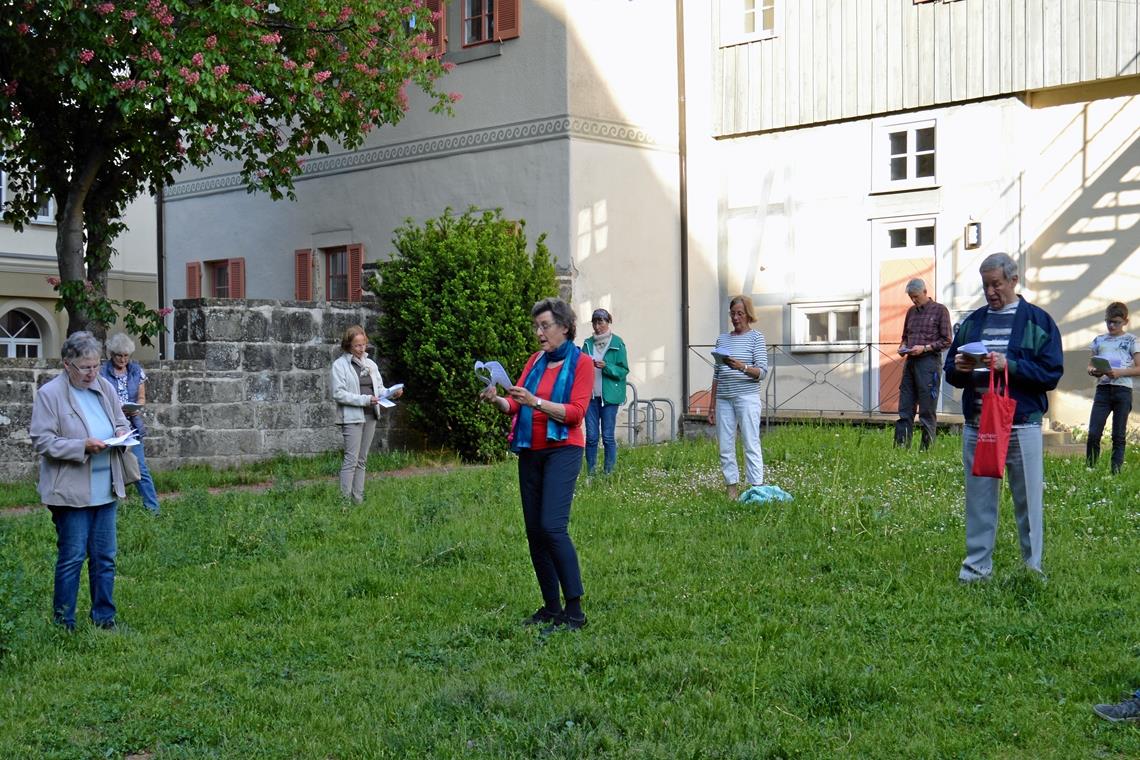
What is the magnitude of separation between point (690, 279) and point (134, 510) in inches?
388

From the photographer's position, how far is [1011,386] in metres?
7.72

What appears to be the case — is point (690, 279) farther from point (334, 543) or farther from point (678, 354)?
point (334, 543)

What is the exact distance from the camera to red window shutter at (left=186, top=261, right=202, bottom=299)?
78.9 ft

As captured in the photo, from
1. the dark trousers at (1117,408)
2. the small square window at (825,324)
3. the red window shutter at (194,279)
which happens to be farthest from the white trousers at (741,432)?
the red window shutter at (194,279)

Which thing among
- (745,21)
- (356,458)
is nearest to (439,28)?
(745,21)

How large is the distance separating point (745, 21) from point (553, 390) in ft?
45.1

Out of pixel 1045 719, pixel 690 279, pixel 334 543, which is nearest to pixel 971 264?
pixel 690 279

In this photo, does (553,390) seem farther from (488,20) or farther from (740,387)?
(488,20)

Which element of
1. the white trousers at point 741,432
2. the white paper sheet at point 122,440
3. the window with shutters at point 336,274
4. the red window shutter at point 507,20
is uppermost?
the red window shutter at point 507,20

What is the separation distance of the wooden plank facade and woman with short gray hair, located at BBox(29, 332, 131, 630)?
13076mm

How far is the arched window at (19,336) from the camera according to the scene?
2722 centimetres

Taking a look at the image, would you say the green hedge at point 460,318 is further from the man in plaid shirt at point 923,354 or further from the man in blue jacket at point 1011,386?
the man in blue jacket at point 1011,386

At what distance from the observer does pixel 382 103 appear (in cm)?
1733

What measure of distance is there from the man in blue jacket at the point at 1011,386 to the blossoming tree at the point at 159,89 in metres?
9.79
